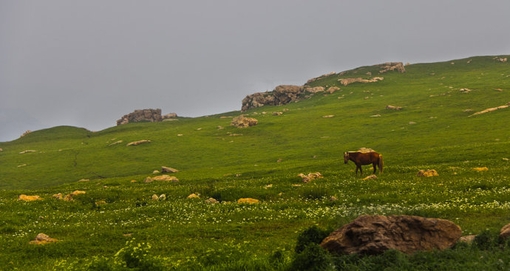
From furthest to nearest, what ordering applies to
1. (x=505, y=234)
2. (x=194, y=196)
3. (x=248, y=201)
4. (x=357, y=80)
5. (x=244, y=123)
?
(x=357, y=80), (x=244, y=123), (x=194, y=196), (x=248, y=201), (x=505, y=234)

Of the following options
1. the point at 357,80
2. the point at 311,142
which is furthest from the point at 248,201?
the point at 357,80

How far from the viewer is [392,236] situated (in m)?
13.8

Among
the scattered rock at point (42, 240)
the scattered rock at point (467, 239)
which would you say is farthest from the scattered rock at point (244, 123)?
the scattered rock at point (467, 239)

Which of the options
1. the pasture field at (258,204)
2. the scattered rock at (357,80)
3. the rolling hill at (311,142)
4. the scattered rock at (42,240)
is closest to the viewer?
the pasture field at (258,204)

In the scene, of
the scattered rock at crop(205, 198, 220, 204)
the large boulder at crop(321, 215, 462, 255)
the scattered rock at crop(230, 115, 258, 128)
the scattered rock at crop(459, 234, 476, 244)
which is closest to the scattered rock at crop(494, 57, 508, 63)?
the scattered rock at crop(230, 115, 258, 128)

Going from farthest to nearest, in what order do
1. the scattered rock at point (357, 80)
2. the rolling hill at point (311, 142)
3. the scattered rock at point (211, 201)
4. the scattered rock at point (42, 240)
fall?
the scattered rock at point (357, 80) < the rolling hill at point (311, 142) < the scattered rock at point (211, 201) < the scattered rock at point (42, 240)

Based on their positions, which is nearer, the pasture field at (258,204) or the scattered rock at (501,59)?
the pasture field at (258,204)

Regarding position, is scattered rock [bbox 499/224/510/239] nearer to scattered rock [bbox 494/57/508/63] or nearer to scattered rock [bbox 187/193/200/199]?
scattered rock [bbox 187/193/200/199]

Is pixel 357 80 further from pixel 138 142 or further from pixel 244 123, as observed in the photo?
pixel 138 142

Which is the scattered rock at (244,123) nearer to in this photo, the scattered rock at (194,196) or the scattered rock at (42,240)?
the scattered rock at (194,196)

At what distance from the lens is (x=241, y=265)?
45.2ft

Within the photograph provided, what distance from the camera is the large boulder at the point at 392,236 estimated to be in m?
13.4

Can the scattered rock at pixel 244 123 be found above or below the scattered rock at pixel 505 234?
above

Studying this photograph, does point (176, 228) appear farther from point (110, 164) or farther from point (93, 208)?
point (110, 164)
